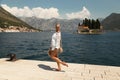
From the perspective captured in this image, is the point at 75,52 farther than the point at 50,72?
Yes

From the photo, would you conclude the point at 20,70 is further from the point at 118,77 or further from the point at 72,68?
the point at 118,77

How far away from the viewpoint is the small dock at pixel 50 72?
11430mm

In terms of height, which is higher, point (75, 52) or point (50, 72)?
point (50, 72)

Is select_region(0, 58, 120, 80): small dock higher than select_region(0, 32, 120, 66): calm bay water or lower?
higher

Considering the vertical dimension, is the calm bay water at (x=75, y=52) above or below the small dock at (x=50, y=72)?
below

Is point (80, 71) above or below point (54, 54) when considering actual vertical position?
below

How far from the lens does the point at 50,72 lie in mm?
12508

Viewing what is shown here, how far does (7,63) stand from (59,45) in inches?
194

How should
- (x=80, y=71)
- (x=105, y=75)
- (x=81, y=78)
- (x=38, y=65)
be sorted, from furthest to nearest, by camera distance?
(x=38, y=65)
(x=80, y=71)
(x=105, y=75)
(x=81, y=78)

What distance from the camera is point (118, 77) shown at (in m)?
11.7

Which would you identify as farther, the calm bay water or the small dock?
the calm bay water

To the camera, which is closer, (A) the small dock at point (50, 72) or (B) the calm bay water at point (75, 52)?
(A) the small dock at point (50, 72)

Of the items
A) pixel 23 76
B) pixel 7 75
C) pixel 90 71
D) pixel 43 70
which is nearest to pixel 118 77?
pixel 90 71

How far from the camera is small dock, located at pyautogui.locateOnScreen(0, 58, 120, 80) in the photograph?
11.4 meters
